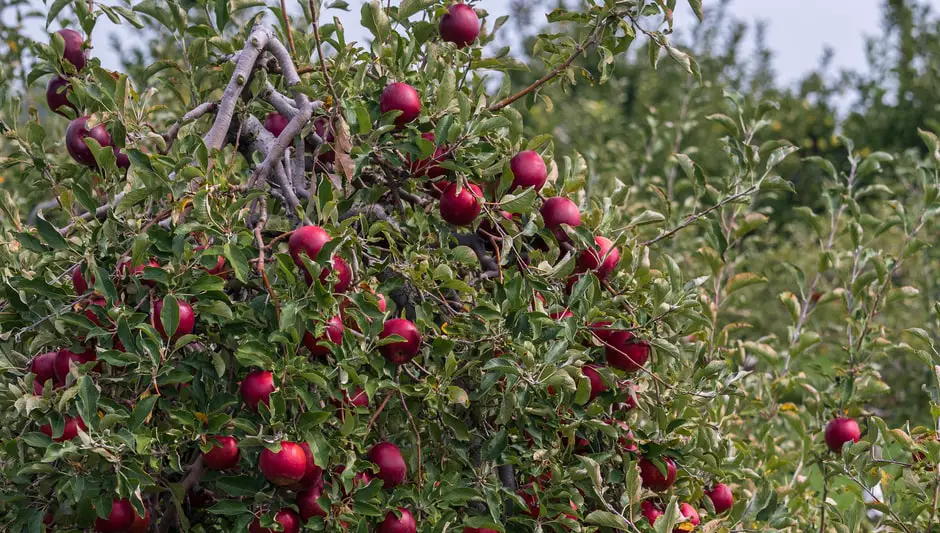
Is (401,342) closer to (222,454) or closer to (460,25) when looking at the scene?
(222,454)

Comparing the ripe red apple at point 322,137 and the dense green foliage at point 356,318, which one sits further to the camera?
the ripe red apple at point 322,137

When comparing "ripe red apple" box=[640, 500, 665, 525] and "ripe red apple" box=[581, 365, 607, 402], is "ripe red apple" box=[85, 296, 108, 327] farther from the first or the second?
"ripe red apple" box=[640, 500, 665, 525]

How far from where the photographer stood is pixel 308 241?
4.49 ft

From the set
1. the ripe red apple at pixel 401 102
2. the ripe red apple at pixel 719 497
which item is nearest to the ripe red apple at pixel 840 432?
the ripe red apple at pixel 719 497

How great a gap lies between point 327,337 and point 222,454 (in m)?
0.27

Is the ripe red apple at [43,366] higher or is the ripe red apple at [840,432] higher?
the ripe red apple at [840,432]

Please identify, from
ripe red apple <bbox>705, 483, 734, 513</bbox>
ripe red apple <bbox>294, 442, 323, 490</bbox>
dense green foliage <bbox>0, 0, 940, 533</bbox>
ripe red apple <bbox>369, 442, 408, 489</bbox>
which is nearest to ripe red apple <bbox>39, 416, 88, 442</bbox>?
dense green foliage <bbox>0, 0, 940, 533</bbox>

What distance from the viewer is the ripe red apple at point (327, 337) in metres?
1.38

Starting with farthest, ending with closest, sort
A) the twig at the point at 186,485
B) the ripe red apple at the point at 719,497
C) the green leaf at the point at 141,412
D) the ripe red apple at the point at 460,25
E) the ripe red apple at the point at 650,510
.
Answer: the ripe red apple at the point at 719,497 → the ripe red apple at the point at 460,25 → the ripe red apple at the point at 650,510 → the twig at the point at 186,485 → the green leaf at the point at 141,412

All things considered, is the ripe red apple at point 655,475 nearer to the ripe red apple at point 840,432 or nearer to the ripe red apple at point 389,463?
the ripe red apple at point 389,463

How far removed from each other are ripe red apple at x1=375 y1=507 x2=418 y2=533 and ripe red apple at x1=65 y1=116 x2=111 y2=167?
33.0 inches

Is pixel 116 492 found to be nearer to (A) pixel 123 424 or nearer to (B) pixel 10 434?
(A) pixel 123 424

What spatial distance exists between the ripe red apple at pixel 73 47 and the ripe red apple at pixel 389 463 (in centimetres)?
101

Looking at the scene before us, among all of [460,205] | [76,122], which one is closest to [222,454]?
[460,205]
